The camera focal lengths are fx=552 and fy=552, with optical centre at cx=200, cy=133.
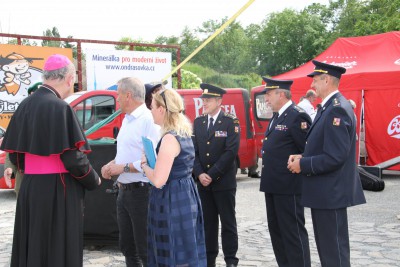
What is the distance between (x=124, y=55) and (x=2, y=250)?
9570mm

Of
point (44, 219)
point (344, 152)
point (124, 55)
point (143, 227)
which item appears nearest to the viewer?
point (44, 219)

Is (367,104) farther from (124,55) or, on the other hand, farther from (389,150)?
(124,55)

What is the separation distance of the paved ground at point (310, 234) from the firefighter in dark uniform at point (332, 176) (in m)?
1.64

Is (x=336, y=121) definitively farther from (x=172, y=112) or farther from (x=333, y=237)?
(x=172, y=112)

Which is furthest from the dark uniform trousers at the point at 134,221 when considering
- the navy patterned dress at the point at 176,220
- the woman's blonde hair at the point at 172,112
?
the woman's blonde hair at the point at 172,112

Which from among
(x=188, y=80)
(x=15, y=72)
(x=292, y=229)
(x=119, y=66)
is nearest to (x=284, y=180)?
(x=292, y=229)

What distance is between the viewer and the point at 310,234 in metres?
7.14

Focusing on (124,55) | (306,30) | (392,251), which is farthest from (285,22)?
(392,251)

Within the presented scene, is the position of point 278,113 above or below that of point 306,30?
below

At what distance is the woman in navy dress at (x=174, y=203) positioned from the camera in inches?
155

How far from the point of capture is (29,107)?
12.6ft

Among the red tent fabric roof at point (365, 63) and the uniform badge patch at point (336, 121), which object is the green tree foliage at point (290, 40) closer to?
the red tent fabric roof at point (365, 63)

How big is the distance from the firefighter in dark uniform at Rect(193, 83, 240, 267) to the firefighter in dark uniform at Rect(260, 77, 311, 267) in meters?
0.49

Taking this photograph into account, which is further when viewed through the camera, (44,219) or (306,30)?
(306,30)
